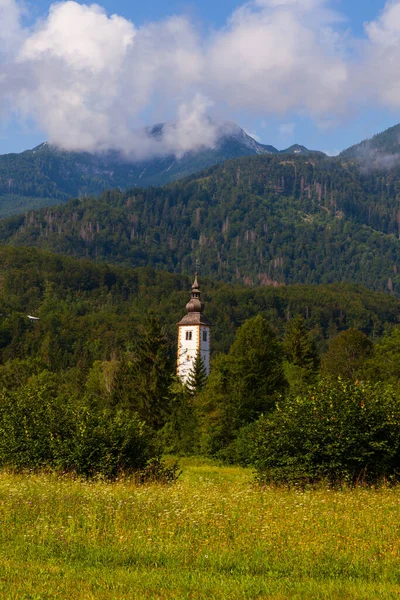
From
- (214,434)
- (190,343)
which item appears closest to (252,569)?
(214,434)

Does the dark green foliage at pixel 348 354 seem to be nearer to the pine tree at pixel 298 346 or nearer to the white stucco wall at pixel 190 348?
the pine tree at pixel 298 346

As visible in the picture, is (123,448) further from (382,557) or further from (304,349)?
(304,349)

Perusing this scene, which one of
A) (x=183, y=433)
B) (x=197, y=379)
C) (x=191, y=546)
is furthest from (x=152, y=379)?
(x=191, y=546)

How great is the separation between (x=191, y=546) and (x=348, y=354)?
66.9m

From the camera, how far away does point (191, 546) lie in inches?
474

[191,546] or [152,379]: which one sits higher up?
[191,546]

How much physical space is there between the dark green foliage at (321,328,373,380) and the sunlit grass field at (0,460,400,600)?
59.1m

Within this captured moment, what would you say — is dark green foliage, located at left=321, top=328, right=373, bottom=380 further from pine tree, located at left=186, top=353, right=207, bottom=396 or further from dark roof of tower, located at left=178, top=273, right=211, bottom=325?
dark roof of tower, located at left=178, top=273, right=211, bottom=325

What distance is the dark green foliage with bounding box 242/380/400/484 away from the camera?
71.6ft

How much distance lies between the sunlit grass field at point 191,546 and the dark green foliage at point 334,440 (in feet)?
16.3

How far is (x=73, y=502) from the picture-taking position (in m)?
15.3

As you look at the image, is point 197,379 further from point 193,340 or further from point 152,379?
point 193,340

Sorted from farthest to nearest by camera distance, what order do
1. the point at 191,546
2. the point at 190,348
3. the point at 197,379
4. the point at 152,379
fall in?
the point at 190,348
the point at 197,379
the point at 152,379
the point at 191,546

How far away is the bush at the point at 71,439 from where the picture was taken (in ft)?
71.7
